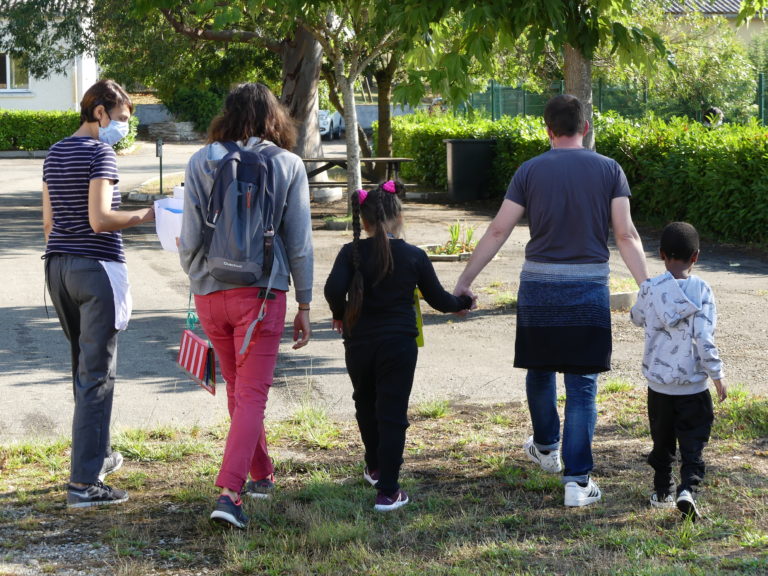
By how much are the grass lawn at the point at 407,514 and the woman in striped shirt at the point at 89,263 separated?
30cm

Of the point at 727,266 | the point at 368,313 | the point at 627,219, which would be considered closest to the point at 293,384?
the point at 368,313

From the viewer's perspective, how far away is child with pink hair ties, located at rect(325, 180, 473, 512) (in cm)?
435

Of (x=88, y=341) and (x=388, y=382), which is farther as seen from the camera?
(x=88, y=341)

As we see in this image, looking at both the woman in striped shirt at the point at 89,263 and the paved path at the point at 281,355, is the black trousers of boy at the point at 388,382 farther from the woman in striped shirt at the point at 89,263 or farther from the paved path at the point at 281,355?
the paved path at the point at 281,355

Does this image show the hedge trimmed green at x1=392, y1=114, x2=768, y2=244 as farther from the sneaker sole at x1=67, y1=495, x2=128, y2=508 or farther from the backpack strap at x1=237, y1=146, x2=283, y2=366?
the sneaker sole at x1=67, y1=495, x2=128, y2=508

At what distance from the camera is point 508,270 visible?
11898mm

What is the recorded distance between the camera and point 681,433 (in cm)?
435

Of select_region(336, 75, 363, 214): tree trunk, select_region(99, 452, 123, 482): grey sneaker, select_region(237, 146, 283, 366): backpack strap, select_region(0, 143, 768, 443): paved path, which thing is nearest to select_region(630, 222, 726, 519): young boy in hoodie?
select_region(237, 146, 283, 366): backpack strap

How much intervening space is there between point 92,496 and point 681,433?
2.55 m

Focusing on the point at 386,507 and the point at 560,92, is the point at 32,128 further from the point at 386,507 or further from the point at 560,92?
the point at 386,507

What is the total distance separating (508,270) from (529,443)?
22.5 ft

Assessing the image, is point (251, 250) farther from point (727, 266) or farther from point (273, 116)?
point (727, 266)

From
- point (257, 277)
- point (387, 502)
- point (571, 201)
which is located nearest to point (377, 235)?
point (257, 277)

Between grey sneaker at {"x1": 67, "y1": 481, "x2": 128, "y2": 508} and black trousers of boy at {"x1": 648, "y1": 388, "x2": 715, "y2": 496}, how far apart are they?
2355mm
